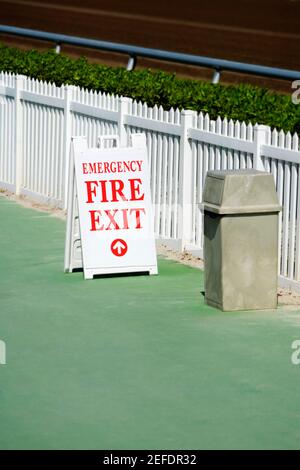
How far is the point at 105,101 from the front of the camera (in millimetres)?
15414

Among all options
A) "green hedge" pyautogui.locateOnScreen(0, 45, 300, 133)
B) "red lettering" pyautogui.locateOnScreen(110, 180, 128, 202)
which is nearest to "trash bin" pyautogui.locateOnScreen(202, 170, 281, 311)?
Answer: "red lettering" pyautogui.locateOnScreen(110, 180, 128, 202)

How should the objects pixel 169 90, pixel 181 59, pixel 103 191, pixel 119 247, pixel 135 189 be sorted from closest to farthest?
pixel 119 247 → pixel 103 191 → pixel 135 189 → pixel 169 90 → pixel 181 59

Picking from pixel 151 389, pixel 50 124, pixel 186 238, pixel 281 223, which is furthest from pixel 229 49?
pixel 151 389

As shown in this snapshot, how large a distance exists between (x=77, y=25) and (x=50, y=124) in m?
9.37

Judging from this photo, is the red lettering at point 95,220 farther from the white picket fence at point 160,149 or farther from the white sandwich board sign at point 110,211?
the white picket fence at point 160,149

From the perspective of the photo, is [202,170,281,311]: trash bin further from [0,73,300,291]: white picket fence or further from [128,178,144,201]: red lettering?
[128,178,144,201]: red lettering

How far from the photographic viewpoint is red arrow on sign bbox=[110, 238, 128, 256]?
12904mm

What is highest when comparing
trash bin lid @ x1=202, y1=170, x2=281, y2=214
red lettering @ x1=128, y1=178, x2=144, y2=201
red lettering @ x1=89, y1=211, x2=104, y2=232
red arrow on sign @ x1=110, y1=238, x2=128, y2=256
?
trash bin lid @ x1=202, y1=170, x2=281, y2=214

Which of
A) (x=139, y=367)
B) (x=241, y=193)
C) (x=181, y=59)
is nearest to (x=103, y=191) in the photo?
(x=241, y=193)

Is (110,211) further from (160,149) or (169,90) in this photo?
(169,90)

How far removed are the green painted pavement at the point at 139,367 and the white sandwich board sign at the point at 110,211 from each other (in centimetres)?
Result: 18

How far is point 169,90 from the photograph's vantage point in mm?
15578

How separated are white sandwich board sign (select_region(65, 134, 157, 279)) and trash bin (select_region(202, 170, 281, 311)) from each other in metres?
1.54

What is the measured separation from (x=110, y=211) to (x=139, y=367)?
11.2 ft
